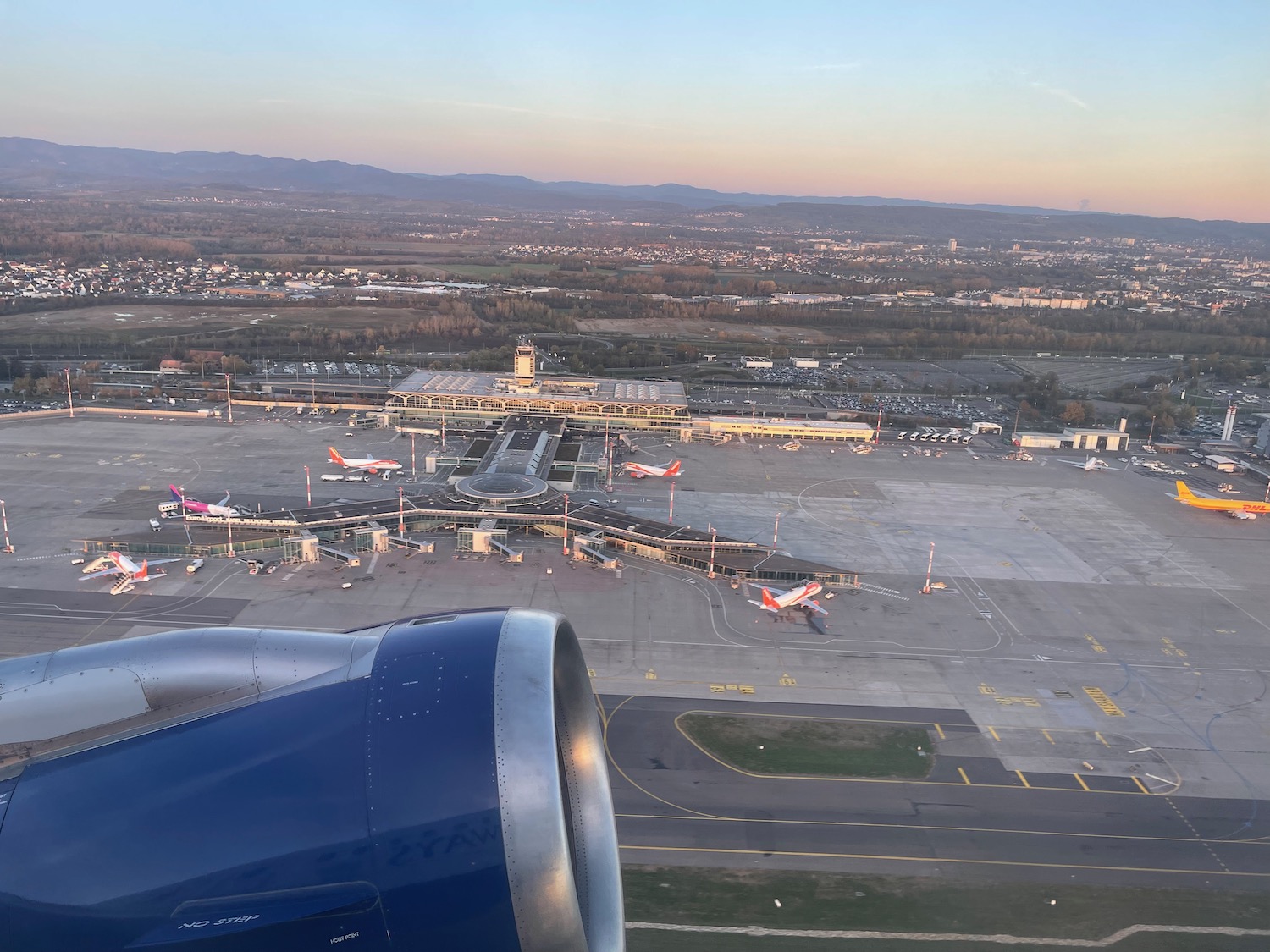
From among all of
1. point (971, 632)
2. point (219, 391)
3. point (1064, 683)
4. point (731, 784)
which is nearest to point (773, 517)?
point (971, 632)

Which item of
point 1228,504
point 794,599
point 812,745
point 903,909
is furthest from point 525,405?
point 903,909

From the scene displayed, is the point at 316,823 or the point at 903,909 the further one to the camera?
the point at 903,909

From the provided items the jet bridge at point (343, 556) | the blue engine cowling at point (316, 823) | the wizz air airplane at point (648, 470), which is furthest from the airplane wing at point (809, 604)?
the blue engine cowling at point (316, 823)

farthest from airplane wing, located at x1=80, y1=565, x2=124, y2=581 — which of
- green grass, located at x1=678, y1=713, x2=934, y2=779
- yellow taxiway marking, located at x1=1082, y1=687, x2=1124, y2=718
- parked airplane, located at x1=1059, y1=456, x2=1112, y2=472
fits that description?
parked airplane, located at x1=1059, y1=456, x2=1112, y2=472

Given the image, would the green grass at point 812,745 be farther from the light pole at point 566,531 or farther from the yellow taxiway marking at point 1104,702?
the light pole at point 566,531

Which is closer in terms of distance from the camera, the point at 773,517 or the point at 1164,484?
the point at 773,517

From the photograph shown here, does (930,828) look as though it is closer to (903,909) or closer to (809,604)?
(903,909)

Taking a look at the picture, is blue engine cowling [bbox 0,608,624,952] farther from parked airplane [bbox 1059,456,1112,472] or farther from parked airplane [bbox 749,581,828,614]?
parked airplane [bbox 1059,456,1112,472]

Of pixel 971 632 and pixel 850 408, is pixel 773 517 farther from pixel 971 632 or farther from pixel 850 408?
pixel 850 408
